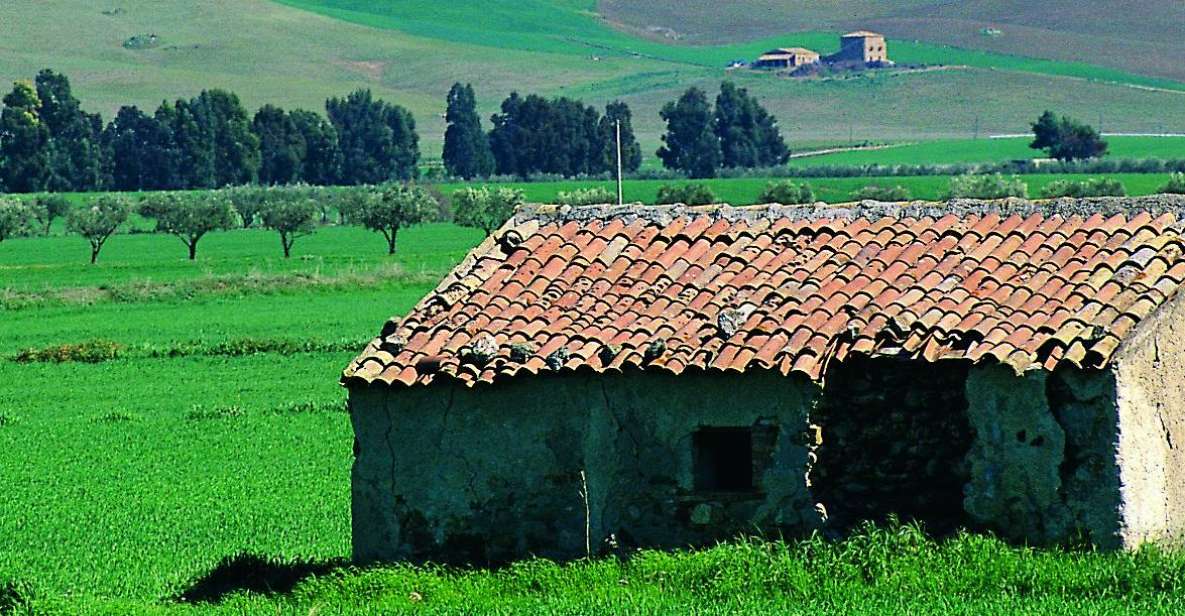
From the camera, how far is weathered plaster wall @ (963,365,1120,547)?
14.4 meters

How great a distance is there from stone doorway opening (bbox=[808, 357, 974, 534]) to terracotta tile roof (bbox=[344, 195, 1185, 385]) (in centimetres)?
24

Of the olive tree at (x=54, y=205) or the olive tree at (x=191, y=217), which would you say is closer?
the olive tree at (x=191, y=217)

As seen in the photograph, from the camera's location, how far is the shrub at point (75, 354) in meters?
43.0

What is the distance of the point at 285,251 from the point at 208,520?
68.9 m

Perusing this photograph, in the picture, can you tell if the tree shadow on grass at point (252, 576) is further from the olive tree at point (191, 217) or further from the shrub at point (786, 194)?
the shrub at point (786, 194)

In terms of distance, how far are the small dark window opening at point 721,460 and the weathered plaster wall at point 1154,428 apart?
2.77m

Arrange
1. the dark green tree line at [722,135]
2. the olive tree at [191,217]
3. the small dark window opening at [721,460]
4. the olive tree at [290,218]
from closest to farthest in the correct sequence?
the small dark window opening at [721,460] → the olive tree at [191,217] → the olive tree at [290,218] → the dark green tree line at [722,135]

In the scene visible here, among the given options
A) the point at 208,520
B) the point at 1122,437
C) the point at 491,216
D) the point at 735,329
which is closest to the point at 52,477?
the point at 208,520

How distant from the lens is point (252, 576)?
17297mm

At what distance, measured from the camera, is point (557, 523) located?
16094 mm

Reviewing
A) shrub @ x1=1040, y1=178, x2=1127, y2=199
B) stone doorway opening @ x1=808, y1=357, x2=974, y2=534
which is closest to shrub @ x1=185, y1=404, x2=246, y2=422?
stone doorway opening @ x1=808, y1=357, x2=974, y2=534

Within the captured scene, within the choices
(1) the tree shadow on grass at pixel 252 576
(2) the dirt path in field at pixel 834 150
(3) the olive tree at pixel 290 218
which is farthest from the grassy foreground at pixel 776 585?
(2) the dirt path in field at pixel 834 150

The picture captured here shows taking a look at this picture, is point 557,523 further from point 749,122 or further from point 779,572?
point 749,122

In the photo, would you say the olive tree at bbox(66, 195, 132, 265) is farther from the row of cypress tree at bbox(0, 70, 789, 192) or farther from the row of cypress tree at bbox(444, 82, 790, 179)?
the row of cypress tree at bbox(444, 82, 790, 179)
